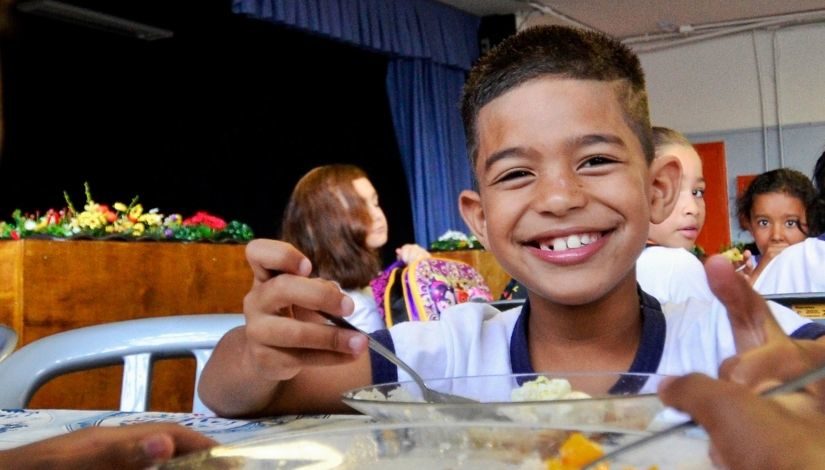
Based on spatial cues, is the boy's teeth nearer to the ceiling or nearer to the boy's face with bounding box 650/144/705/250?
the boy's face with bounding box 650/144/705/250

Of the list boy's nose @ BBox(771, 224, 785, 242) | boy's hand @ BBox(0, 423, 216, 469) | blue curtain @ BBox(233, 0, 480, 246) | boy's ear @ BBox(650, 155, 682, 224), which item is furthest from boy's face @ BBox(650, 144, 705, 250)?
blue curtain @ BBox(233, 0, 480, 246)

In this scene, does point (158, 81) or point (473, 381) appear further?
point (158, 81)

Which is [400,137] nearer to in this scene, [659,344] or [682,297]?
[682,297]

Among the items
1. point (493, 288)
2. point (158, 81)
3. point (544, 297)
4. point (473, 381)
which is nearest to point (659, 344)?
point (544, 297)

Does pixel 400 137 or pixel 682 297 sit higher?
pixel 400 137

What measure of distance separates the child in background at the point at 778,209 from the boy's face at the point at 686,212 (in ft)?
3.96

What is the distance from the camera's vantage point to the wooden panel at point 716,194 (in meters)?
8.22

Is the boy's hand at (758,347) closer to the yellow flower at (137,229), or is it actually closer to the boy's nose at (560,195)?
the boy's nose at (560,195)

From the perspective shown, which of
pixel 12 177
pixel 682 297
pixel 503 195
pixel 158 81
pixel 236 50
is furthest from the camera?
pixel 236 50

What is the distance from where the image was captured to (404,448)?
346 mm

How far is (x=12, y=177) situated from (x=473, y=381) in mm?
5409

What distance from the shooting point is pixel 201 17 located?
6.34m

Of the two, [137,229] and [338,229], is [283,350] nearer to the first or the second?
[338,229]

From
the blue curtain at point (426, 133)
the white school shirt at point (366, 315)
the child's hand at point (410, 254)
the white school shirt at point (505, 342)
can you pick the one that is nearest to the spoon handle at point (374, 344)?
the white school shirt at point (505, 342)
